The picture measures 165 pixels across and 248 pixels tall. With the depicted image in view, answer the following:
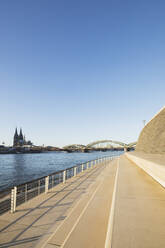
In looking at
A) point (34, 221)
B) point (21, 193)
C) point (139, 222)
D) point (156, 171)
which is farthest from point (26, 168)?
point (139, 222)

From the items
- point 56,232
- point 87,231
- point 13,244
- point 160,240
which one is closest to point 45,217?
point 56,232

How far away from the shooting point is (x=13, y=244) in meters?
3.47

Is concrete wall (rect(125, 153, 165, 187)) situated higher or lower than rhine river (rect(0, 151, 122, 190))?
higher

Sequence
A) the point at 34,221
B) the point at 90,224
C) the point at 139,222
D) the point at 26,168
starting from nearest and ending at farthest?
the point at 139,222 → the point at 90,224 → the point at 34,221 → the point at 26,168

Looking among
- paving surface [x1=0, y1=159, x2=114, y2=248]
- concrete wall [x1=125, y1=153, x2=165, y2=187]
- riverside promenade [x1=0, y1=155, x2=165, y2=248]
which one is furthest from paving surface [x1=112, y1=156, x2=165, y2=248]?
concrete wall [x1=125, y1=153, x2=165, y2=187]

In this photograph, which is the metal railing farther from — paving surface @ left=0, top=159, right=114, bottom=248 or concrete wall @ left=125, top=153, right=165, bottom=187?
concrete wall @ left=125, top=153, right=165, bottom=187

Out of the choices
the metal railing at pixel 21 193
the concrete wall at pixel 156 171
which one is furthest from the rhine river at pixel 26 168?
the concrete wall at pixel 156 171

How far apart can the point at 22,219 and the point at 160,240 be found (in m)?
4.07

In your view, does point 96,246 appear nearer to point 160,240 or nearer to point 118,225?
point 118,225

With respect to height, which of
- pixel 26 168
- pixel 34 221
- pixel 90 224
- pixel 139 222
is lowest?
pixel 26 168

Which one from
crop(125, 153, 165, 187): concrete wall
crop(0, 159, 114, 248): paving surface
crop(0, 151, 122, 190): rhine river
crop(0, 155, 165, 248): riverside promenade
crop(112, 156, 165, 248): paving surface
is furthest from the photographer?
crop(0, 151, 122, 190): rhine river

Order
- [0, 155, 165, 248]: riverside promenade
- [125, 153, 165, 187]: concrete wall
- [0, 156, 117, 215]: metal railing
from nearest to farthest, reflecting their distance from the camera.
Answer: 1. [0, 155, 165, 248]: riverside promenade
2. [0, 156, 117, 215]: metal railing
3. [125, 153, 165, 187]: concrete wall

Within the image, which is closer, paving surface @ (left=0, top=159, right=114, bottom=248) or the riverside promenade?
the riverside promenade

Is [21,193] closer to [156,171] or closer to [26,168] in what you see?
[156,171]
